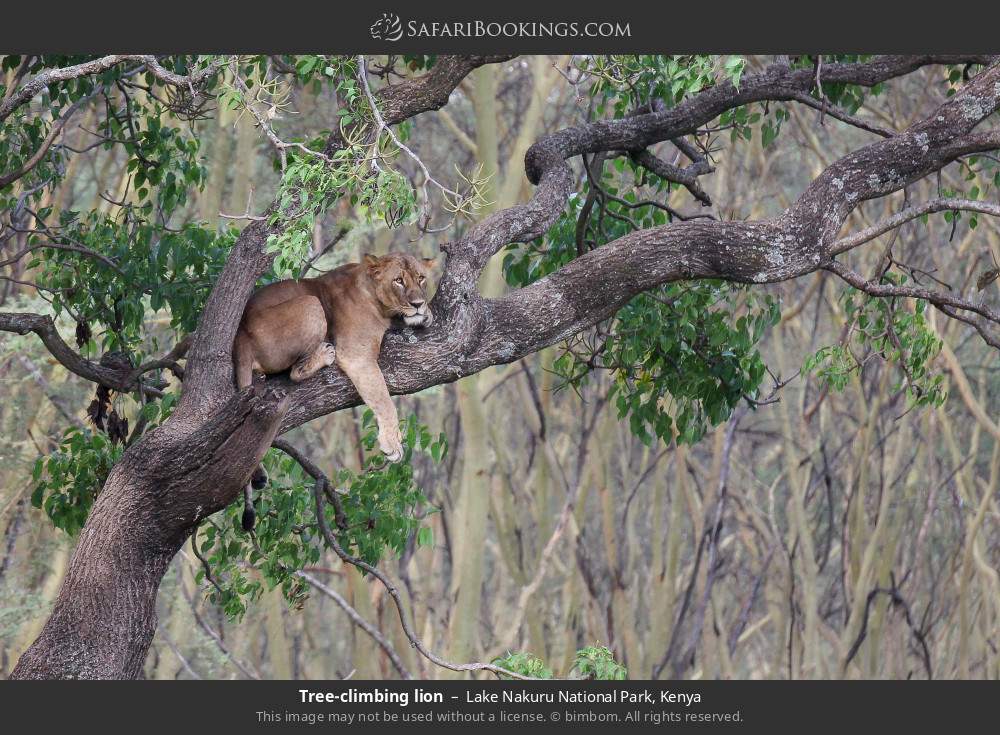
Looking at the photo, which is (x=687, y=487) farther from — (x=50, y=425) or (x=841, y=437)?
(x=50, y=425)

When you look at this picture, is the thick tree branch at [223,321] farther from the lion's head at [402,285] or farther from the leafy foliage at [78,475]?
the leafy foliage at [78,475]

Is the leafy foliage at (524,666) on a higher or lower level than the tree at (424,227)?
lower

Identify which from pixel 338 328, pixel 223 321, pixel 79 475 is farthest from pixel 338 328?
pixel 79 475

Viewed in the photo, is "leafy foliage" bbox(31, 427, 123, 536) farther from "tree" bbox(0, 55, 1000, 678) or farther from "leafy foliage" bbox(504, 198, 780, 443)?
"leafy foliage" bbox(504, 198, 780, 443)

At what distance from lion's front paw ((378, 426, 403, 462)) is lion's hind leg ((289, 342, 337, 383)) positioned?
652mm

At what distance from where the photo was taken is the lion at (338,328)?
7.24m

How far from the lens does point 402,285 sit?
769 centimetres

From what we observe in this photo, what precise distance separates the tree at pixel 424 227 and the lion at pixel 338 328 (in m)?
0.13

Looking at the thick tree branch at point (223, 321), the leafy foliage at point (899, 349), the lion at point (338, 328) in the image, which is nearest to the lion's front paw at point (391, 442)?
the lion at point (338, 328)

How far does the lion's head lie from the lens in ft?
24.3

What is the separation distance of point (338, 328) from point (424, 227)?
1.36 metres

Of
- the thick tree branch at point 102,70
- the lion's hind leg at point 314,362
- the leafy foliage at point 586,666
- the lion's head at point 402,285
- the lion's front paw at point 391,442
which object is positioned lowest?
the leafy foliage at point 586,666
